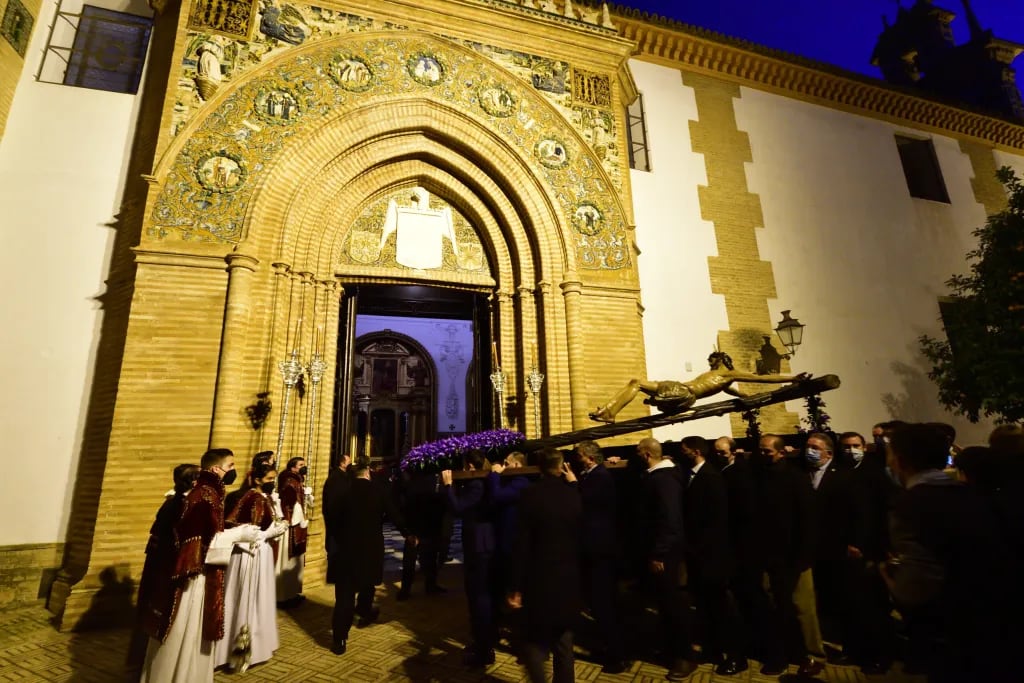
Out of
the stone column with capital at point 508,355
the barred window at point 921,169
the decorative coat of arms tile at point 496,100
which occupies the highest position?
the barred window at point 921,169

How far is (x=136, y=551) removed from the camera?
18.0ft

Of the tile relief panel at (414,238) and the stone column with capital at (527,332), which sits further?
the tile relief panel at (414,238)

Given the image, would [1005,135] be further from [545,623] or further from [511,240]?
[545,623]

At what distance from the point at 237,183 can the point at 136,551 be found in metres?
4.99

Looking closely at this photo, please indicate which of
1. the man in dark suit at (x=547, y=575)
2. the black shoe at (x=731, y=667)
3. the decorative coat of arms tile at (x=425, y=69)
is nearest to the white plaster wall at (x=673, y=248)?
the decorative coat of arms tile at (x=425, y=69)

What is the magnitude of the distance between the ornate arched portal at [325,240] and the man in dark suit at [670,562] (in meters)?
3.89

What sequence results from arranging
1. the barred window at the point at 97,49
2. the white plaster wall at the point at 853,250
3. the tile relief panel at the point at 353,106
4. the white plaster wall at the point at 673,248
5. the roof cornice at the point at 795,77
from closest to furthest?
the tile relief panel at the point at 353,106
the barred window at the point at 97,49
the white plaster wall at the point at 673,248
the white plaster wall at the point at 853,250
the roof cornice at the point at 795,77

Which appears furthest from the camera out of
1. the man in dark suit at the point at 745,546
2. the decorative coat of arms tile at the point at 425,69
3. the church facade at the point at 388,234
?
the decorative coat of arms tile at the point at 425,69

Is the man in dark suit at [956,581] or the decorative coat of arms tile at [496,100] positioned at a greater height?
the decorative coat of arms tile at [496,100]

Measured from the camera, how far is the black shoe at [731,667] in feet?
11.6

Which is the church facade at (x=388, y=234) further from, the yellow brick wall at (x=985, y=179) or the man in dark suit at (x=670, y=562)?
the man in dark suit at (x=670, y=562)

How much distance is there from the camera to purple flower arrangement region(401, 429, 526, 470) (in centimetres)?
592

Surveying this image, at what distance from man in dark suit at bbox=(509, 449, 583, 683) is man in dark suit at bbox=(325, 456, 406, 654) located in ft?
6.26

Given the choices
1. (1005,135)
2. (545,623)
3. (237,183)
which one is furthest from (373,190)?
(1005,135)
